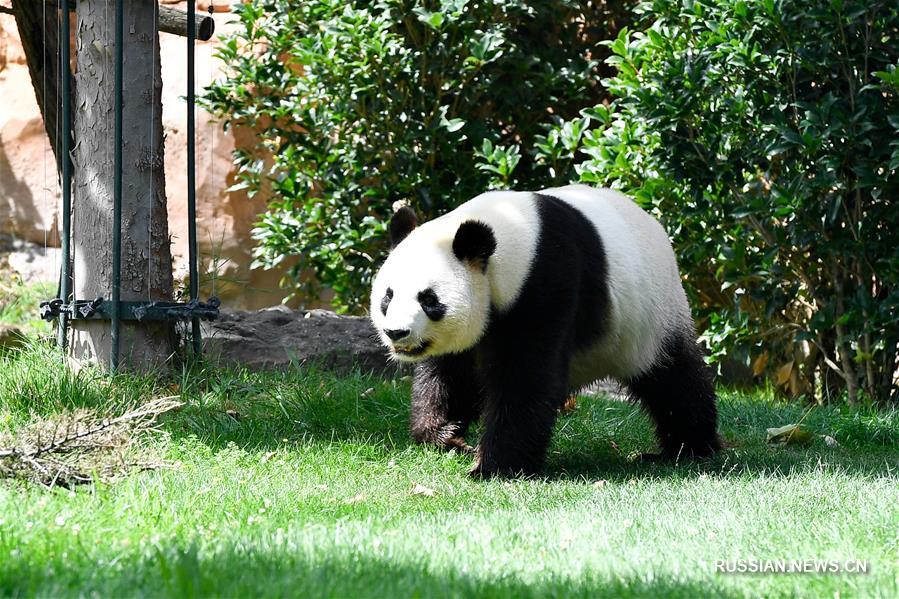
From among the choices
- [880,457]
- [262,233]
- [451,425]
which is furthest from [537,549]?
[262,233]

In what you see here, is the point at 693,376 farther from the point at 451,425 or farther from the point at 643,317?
the point at 451,425

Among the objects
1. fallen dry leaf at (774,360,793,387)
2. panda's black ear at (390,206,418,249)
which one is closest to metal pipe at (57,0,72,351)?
panda's black ear at (390,206,418,249)

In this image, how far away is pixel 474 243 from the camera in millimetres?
5270

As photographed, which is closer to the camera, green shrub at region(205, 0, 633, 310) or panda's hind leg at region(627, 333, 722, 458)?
panda's hind leg at region(627, 333, 722, 458)

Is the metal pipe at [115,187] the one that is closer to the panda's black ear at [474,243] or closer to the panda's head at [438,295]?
the panda's head at [438,295]

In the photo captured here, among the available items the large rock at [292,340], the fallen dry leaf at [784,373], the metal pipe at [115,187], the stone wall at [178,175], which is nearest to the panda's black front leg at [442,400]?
the large rock at [292,340]

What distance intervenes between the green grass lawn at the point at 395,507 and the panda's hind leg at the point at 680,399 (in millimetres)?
183

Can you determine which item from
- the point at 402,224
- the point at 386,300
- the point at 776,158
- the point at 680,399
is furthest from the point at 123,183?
the point at 776,158

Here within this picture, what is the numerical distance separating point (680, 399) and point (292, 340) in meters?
3.08

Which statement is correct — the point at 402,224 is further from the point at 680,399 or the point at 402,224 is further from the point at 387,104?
the point at 387,104

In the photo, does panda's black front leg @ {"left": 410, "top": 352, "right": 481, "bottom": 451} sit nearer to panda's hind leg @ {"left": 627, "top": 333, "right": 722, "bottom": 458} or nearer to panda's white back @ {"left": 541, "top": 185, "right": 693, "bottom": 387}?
panda's white back @ {"left": 541, "top": 185, "right": 693, "bottom": 387}

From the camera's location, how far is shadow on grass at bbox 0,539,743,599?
2951 mm

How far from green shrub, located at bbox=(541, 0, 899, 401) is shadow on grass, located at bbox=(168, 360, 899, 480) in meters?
0.89

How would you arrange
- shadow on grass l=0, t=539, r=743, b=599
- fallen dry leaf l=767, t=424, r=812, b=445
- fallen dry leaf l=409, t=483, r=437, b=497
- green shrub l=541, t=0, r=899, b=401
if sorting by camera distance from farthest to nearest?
green shrub l=541, t=0, r=899, b=401 < fallen dry leaf l=767, t=424, r=812, b=445 < fallen dry leaf l=409, t=483, r=437, b=497 < shadow on grass l=0, t=539, r=743, b=599
